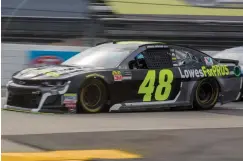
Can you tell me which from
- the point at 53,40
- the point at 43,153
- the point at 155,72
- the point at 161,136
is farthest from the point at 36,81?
the point at 53,40

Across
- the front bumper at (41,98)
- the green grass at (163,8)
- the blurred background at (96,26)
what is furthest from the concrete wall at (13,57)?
the front bumper at (41,98)

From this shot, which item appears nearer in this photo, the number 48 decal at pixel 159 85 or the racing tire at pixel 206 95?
the number 48 decal at pixel 159 85

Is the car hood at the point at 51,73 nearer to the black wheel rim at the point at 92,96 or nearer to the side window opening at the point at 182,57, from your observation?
the black wheel rim at the point at 92,96

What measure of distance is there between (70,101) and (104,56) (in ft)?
4.44

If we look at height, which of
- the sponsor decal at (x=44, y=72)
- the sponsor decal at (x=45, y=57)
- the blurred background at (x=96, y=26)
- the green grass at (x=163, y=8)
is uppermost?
the green grass at (x=163, y=8)

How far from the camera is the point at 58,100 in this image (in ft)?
35.9

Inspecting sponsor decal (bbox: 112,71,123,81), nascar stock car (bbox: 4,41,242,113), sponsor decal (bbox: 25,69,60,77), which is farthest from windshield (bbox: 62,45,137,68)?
sponsor decal (bbox: 25,69,60,77)

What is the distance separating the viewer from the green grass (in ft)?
59.3

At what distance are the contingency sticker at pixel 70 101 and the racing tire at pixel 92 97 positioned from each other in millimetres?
93

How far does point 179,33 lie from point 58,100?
7.92m

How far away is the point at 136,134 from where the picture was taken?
8.81 metres

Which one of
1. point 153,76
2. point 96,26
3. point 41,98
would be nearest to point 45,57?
point 96,26

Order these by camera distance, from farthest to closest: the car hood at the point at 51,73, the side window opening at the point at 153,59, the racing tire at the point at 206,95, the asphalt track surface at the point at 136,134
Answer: the racing tire at the point at 206,95 < the side window opening at the point at 153,59 < the car hood at the point at 51,73 < the asphalt track surface at the point at 136,134

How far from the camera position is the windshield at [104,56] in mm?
11734
